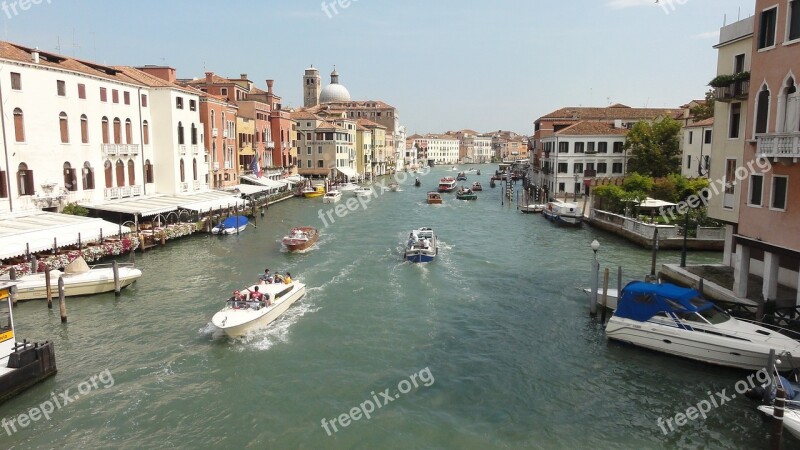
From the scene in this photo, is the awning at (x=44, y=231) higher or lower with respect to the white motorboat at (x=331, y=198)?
higher

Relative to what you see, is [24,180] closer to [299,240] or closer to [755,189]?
[299,240]

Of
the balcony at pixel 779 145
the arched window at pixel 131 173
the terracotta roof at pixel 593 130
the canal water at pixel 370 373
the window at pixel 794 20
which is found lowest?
the canal water at pixel 370 373

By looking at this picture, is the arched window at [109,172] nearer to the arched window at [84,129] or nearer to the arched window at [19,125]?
the arched window at [84,129]

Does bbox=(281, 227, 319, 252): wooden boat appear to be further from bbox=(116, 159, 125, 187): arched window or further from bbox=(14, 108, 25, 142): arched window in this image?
bbox=(14, 108, 25, 142): arched window

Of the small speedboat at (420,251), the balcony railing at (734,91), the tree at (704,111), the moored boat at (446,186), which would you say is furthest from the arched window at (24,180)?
the moored boat at (446,186)

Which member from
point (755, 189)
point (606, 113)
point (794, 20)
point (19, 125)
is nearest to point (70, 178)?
point (19, 125)

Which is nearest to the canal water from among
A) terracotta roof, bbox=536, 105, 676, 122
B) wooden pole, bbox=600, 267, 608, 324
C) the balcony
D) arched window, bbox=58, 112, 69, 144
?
wooden pole, bbox=600, 267, 608, 324
